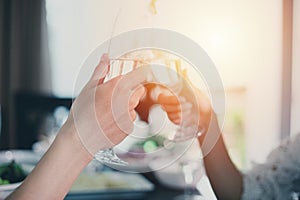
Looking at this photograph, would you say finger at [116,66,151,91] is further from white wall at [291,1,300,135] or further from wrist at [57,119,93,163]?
white wall at [291,1,300,135]

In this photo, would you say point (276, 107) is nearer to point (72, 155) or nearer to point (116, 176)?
point (116, 176)

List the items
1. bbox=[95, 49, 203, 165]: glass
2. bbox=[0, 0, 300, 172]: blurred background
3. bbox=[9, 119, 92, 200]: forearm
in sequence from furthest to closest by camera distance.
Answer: bbox=[0, 0, 300, 172]: blurred background < bbox=[95, 49, 203, 165]: glass < bbox=[9, 119, 92, 200]: forearm

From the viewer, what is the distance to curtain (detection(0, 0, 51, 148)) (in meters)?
0.85

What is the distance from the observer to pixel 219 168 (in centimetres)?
84

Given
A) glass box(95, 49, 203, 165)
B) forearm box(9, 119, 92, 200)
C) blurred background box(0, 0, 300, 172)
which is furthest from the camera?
blurred background box(0, 0, 300, 172)

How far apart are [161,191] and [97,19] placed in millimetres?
415

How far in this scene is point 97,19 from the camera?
0.84 metres

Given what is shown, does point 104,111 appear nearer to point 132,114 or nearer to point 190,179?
point 132,114

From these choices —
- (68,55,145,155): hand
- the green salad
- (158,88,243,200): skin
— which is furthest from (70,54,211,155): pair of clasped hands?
the green salad

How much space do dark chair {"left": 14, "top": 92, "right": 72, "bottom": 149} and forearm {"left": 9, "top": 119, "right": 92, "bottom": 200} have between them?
0.86 feet

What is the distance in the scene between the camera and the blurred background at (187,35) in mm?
843

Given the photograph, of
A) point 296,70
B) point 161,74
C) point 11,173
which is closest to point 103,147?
point 161,74

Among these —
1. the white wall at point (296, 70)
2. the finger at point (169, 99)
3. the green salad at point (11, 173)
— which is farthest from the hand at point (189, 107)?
the green salad at point (11, 173)

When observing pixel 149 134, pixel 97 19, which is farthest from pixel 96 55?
pixel 149 134
